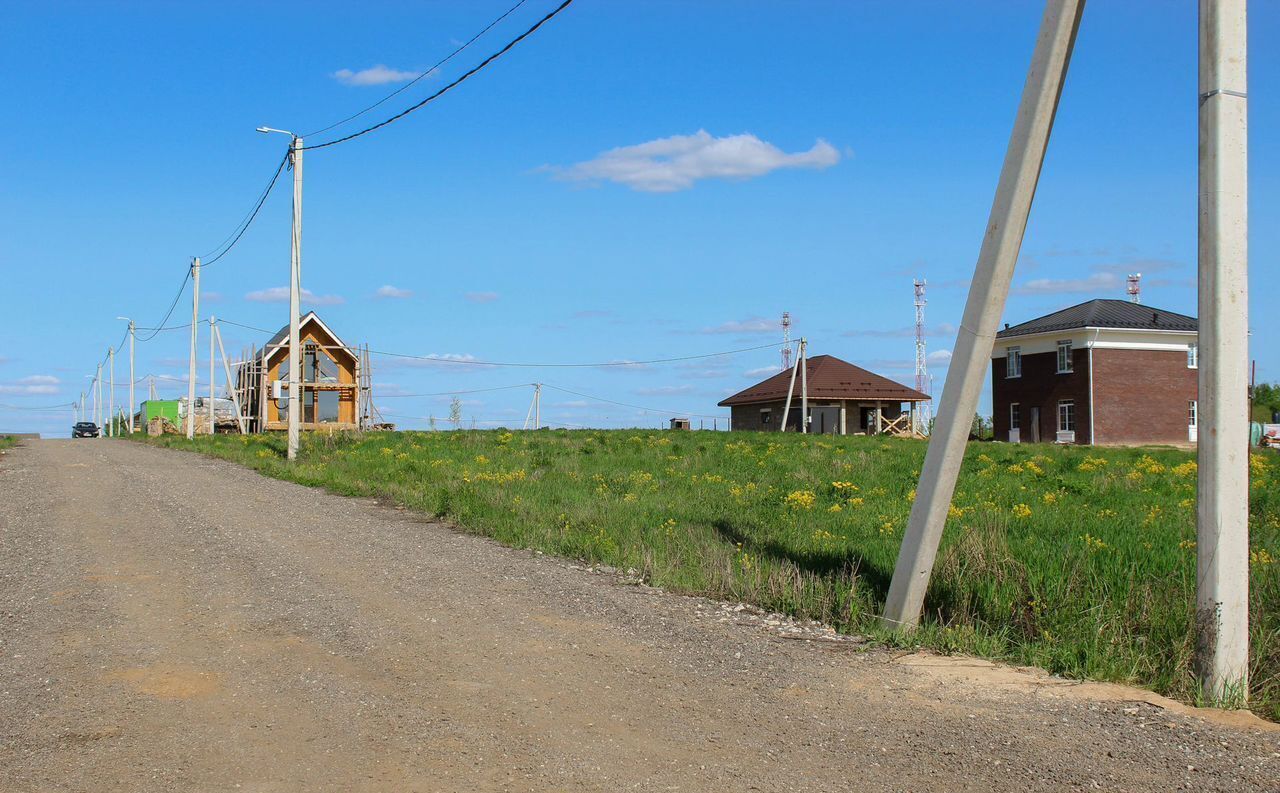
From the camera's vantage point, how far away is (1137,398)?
4672cm

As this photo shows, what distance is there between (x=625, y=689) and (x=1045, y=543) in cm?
570

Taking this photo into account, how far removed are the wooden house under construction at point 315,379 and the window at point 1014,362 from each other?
3097cm

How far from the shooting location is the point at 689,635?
302 inches

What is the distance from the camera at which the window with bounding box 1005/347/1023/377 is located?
51.5m

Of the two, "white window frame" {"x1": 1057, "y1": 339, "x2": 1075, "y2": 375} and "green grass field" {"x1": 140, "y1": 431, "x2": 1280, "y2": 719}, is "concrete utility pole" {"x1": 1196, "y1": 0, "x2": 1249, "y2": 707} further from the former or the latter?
"white window frame" {"x1": 1057, "y1": 339, "x2": 1075, "y2": 375}

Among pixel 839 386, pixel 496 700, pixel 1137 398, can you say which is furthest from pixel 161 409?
pixel 496 700

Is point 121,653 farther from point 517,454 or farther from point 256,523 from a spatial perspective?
point 517,454

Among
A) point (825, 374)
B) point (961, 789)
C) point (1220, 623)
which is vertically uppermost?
point (825, 374)

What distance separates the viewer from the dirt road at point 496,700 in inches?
191

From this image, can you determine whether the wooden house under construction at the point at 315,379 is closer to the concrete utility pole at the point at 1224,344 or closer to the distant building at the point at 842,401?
the distant building at the point at 842,401

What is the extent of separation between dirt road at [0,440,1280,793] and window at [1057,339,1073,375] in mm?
42522

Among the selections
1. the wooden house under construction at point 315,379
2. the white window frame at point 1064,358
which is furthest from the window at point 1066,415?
the wooden house under construction at point 315,379

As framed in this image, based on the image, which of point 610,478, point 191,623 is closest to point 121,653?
point 191,623

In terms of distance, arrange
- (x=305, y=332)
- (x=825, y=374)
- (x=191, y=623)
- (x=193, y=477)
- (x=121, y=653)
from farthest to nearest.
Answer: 1. (x=825, y=374)
2. (x=305, y=332)
3. (x=193, y=477)
4. (x=191, y=623)
5. (x=121, y=653)
